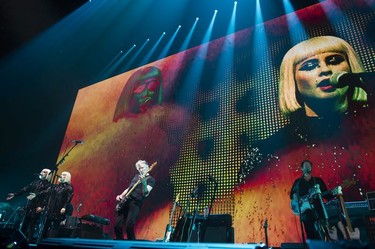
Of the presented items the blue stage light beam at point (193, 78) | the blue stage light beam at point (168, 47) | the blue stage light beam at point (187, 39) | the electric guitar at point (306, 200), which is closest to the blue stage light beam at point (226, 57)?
the blue stage light beam at point (193, 78)

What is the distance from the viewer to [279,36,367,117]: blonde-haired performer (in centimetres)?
477

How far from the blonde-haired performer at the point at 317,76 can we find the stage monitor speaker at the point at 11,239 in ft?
15.7

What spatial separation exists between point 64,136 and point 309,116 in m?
7.37

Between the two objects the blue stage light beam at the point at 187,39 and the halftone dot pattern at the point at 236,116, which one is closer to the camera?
the halftone dot pattern at the point at 236,116

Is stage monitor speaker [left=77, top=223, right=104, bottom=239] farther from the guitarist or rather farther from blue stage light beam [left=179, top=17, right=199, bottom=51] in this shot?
blue stage light beam [left=179, top=17, right=199, bottom=51]

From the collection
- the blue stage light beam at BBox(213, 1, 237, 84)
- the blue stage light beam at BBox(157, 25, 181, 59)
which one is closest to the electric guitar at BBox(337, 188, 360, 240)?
the blue stage light beam at BBox(213, 1, 237, 84)

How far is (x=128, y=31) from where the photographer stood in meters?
8.13

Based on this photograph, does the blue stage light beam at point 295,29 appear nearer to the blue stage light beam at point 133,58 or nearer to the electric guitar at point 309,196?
the electric guitar at point 309,196

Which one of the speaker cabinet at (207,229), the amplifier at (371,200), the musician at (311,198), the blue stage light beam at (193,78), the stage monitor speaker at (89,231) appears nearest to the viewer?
the amplifier at (371,200)

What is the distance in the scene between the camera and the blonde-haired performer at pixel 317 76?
15.7ft

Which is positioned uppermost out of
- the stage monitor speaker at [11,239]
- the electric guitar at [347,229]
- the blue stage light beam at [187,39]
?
the blue stage light beam at [187,39]

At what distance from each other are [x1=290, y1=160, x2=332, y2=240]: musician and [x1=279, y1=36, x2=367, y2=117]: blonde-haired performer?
1174 millimetres

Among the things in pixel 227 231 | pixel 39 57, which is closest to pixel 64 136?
pixel 39 57

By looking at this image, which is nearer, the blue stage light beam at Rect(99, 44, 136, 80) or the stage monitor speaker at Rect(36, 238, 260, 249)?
the stage monitor speaker at Rect(36, 238, 260, 249)
